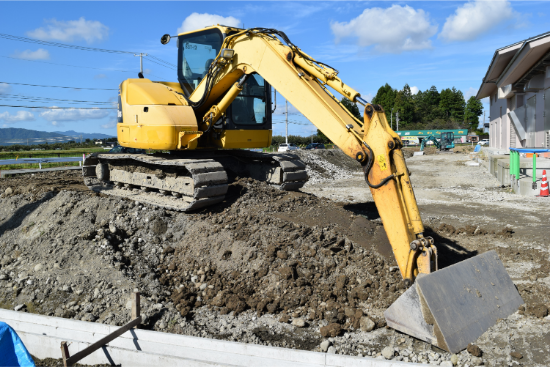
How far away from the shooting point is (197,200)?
22.5ft

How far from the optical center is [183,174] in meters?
7.60

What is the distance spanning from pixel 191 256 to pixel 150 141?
2.68 meters

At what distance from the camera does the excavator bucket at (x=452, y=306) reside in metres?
3.89

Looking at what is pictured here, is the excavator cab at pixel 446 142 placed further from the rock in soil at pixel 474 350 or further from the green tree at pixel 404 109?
the rock in soil at pixel 474 350

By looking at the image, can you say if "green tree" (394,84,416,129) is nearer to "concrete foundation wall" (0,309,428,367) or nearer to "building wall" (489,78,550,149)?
"building wall" (489,78,550,149)

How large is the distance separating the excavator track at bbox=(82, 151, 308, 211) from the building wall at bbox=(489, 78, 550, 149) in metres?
12.3

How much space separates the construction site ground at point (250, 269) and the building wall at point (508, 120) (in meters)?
10.0

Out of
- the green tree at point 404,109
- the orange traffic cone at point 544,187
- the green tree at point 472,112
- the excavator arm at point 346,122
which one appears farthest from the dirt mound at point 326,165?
the green tree at point 472,112

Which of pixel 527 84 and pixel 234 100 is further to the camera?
pixel 527 84

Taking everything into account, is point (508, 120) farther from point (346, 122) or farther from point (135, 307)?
point (135, 307)

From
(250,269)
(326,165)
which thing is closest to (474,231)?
(250,269)

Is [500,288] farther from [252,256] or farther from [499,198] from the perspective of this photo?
[499,198]

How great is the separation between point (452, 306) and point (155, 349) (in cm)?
298

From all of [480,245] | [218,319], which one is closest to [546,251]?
[480,245]
